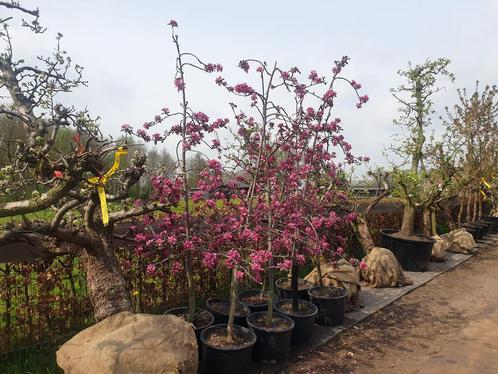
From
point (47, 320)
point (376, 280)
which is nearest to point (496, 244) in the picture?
point (376, 280)

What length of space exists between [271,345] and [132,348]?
1.51 meters

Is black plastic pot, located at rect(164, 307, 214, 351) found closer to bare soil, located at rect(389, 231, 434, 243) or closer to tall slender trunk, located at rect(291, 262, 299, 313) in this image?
tall slender trunk, located at rect(291, 262, 299, 313)

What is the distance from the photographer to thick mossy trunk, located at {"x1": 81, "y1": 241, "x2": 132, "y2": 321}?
→ 3.41 metres

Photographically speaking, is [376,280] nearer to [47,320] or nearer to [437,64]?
[47,320]

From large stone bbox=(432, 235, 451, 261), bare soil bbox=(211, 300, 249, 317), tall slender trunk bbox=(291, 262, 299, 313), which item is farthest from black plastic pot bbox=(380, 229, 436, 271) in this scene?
bare soil bbox=(211, 300, 249, 317)

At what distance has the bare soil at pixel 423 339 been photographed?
400 cm

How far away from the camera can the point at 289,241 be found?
394cm

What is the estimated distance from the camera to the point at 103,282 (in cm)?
342

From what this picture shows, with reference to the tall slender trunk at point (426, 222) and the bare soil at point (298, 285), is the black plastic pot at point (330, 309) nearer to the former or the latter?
the bare soil at point (298, 285)

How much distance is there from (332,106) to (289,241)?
1.57m

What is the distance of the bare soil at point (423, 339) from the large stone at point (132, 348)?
136 cm

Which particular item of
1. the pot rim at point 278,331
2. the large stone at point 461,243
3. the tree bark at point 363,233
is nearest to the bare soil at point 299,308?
the pot rim at point 278,331

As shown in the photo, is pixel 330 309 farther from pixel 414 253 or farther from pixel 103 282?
pixel 414 253

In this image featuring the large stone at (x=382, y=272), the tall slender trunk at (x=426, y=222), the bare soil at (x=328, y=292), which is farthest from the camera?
the tall slender trunk at (x=426, y=222)
